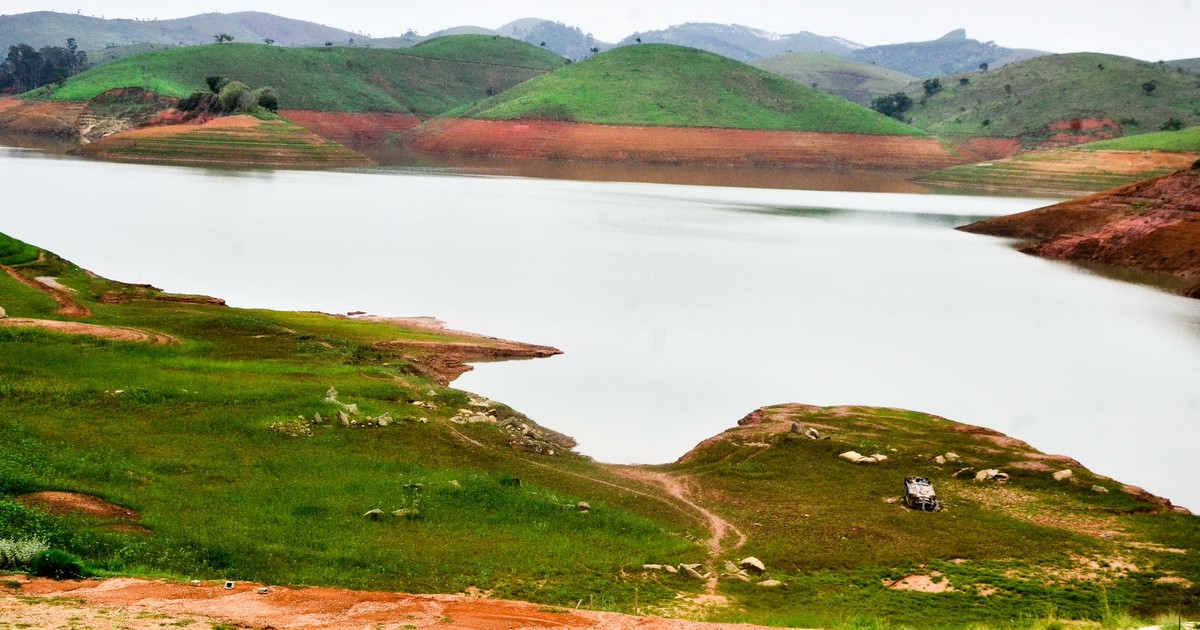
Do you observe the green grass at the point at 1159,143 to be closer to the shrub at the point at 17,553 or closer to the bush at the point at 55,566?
the bush at the point at 55,566

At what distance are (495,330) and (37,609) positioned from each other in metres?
35.8

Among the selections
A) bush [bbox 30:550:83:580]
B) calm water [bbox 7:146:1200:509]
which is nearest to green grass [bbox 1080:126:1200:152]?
calm water [bbox 7:146:1200:509]

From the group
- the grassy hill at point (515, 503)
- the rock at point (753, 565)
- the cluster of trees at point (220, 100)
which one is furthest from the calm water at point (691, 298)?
the cluster of trees at point (220, 100)

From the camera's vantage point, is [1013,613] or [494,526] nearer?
[1013,613]

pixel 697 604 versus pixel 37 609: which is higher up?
pixel 37 609

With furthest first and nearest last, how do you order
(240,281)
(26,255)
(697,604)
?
(240,281) → (26,255) → (697,604)

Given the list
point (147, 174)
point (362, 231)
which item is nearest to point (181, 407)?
point (362, 231)

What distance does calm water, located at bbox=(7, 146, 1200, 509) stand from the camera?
38.5m

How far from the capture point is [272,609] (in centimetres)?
1501

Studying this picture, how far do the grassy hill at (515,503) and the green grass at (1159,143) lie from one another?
139m

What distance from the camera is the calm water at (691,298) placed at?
3853cm

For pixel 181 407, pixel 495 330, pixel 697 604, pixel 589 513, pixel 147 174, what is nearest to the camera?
pixel 697 604

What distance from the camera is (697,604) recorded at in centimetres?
1823

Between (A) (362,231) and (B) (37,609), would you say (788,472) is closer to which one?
(B) (37,609)
